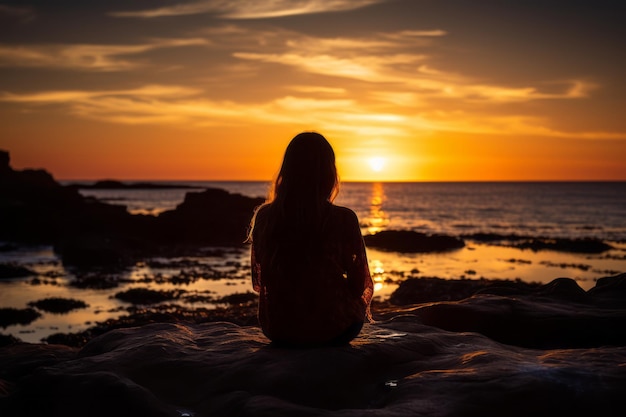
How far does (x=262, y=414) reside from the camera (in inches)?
160

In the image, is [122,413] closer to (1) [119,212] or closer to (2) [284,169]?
(2) [284,169]

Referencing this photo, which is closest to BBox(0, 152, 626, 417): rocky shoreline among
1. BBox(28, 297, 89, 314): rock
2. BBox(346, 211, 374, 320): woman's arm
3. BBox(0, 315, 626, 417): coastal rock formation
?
BBox(0, 315, 626, 417): coastal rock formation

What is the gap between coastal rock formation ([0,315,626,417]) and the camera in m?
4.27

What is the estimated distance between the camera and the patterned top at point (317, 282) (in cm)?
557

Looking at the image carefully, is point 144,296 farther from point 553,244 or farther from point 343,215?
point 553,244

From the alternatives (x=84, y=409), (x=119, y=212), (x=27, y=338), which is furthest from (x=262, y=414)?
(x=119, y=212)

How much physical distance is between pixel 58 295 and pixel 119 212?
106 feet

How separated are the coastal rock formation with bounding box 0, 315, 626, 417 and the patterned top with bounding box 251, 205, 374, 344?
10.0 inches

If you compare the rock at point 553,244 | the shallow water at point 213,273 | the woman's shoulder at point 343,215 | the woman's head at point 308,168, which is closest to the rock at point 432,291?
the shallow water at point 213,273

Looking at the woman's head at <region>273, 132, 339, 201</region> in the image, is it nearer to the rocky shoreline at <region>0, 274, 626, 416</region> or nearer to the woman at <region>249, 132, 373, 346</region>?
the woman at <region>249, 132, 373, 346</region>

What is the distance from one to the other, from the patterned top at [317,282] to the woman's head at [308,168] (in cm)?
29

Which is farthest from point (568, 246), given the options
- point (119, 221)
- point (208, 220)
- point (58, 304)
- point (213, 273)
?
point (119, 221)

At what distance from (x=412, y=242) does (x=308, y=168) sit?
129 ft

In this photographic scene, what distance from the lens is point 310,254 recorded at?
18.4ft
